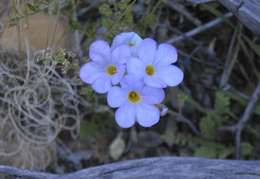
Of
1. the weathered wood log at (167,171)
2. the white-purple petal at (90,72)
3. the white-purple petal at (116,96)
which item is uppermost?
the white-purple petal at (90,72)

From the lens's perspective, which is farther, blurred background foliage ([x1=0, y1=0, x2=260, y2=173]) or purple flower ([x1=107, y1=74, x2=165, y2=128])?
blurred background foliage ([x1=0, y1=0, x2=260, y2=173])

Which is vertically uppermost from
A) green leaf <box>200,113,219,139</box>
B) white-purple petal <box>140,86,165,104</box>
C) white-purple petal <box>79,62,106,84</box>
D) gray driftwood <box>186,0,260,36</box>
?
gray driftwood <box>186,0,260,36</box>

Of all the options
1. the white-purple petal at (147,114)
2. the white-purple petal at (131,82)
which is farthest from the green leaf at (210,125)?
the white-purple petal at (131,82)

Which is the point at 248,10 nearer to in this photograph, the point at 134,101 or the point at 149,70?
the point at 149,70

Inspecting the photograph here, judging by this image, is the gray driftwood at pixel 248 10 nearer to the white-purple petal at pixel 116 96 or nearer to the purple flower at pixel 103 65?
the purple flower at pixel 103 65

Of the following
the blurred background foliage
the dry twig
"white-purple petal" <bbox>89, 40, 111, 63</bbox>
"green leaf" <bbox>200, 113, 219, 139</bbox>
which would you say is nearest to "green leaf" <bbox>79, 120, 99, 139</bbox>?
the blurred background foliage

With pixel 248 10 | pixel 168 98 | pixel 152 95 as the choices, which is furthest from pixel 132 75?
pixel 168 98

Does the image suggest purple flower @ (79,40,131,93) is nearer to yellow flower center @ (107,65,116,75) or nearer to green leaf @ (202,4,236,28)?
yellow flower center @ (107,65,116,75)
